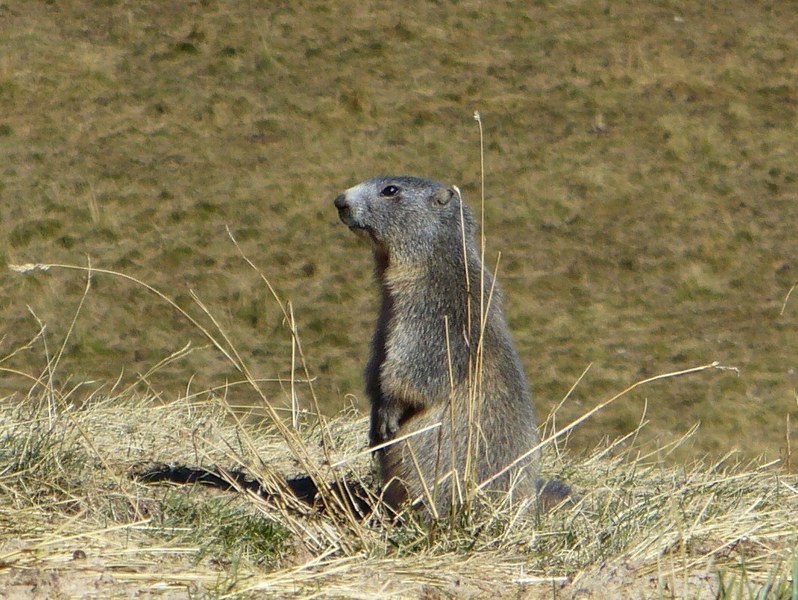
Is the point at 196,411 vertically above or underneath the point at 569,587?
underneath

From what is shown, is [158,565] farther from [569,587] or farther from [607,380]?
[607,380]

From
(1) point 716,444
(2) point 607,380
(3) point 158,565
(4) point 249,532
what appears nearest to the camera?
(3) point 158,565

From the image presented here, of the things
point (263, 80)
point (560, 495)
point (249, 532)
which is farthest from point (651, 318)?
point (249, 532)

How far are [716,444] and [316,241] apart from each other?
5228mm

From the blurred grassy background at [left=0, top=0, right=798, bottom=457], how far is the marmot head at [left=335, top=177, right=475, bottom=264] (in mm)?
4843

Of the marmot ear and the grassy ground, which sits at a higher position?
the marmot ear

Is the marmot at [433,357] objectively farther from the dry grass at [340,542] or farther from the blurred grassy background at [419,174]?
the blurred grassy background at [419,174]

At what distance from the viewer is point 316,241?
13.1 metres

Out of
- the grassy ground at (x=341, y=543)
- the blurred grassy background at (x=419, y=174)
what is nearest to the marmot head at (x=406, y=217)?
the grassy ground at (x=341, y=543)

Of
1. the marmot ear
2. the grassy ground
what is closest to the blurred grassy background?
the marmot ear

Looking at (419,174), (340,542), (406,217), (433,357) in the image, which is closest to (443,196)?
(406,217)

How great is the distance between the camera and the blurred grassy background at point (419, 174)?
11148mm

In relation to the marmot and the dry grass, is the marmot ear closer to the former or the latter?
the marmot

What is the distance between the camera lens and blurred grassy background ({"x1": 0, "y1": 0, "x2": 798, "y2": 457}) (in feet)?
36.6
